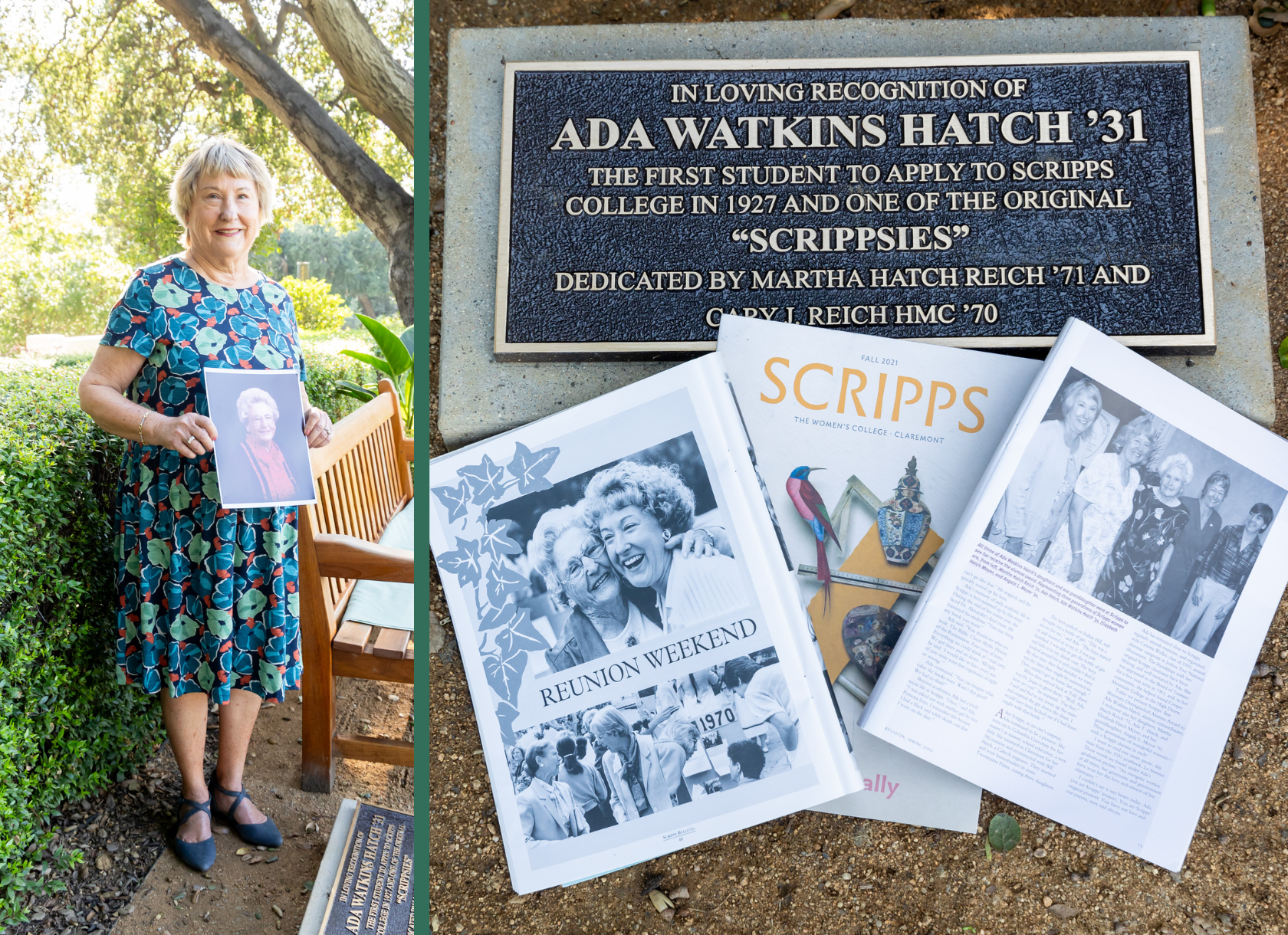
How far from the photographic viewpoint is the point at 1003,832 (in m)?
1.12

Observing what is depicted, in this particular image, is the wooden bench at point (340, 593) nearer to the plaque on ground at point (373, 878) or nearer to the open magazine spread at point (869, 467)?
the plaque on ground at point (373, 878)

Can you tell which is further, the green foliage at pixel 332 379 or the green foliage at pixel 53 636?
the green foliage at pixel 332 379

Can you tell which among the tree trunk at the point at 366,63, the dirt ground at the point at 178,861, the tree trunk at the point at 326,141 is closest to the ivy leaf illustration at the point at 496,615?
the dirt ground at the point at 178,861

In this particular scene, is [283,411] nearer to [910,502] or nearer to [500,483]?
[500,483]

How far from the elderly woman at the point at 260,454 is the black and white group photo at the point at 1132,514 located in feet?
4.37

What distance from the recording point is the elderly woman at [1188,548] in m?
1.06

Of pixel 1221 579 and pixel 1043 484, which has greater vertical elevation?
pixel 1043 484

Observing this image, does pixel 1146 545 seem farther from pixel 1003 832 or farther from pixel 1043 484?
pixel 1003 832

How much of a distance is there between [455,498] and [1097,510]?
0.94 m

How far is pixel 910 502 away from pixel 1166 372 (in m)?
0.41

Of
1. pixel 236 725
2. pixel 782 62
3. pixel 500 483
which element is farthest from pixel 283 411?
pixel 782 62

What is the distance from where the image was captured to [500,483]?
1.10 m

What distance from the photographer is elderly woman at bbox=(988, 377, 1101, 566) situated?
1050mm

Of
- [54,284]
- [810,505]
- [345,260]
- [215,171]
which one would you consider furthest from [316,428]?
[345,260]
